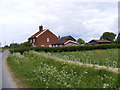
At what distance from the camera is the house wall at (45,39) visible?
59.3m

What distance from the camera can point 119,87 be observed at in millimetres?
7855

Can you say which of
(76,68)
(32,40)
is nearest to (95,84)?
(76,68)

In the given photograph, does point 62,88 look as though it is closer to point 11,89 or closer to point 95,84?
point 95,84

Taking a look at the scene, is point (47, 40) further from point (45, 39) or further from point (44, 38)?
point (44, 38)

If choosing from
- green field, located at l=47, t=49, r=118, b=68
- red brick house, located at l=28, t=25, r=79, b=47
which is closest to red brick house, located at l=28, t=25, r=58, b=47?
red brick house, located at l=28, t=25, r=79, b=47

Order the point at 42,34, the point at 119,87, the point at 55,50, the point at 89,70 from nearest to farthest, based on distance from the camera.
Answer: the point at 119,87 < the point at 89,70 < the point at 55,50 < the point at 42,34

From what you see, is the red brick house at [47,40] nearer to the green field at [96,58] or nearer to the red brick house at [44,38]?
the red brick house at [44,38]

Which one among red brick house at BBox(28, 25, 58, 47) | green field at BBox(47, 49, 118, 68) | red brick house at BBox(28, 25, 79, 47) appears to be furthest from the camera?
red brick house at BBox(28, 25, 58, 47)

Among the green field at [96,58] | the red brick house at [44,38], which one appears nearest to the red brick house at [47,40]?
the red brick house at [44,38]

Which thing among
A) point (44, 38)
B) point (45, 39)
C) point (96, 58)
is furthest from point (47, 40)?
point (96, 58)

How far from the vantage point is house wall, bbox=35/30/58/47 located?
59281 millimetres

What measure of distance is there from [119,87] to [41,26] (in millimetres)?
58138

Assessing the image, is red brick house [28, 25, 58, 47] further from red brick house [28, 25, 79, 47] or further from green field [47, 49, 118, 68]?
green field [47, 49, 118, 68]

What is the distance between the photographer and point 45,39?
6012cm
